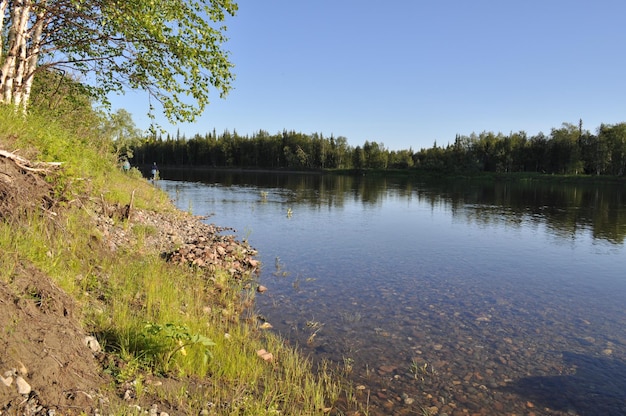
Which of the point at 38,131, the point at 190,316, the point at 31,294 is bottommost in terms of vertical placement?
the point at 190,316

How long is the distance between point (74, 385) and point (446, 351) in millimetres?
8222

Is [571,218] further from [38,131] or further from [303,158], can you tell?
[303,158]

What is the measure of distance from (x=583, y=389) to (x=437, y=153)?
450 feet

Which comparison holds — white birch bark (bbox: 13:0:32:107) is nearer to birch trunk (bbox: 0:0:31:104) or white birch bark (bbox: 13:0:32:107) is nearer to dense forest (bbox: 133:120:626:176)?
birch trunk (bbox: 0:0:31:104)

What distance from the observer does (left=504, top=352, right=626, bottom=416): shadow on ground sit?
7.98m

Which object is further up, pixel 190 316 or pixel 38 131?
pixel 38 131

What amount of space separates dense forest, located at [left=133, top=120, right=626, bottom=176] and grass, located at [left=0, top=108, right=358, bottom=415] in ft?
201

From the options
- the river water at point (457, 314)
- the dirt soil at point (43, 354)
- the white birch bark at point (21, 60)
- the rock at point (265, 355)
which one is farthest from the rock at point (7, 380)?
the white birch bark at point (21, 60)

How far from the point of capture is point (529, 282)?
16.8 metres

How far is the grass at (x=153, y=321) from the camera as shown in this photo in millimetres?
6492

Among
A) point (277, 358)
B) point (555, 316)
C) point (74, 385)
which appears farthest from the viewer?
point (555, 316)

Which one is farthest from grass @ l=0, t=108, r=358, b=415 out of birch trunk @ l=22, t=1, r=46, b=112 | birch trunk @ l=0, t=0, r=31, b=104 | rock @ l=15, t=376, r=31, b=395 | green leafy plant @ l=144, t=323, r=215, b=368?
birch trunk @ l=22, t=1, r=46, b=112

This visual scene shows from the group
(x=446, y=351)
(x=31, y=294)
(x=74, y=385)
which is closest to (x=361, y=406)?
(x=446, y=351)

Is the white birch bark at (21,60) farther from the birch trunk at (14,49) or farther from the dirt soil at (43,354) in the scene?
the dirt soil at (43,354)
